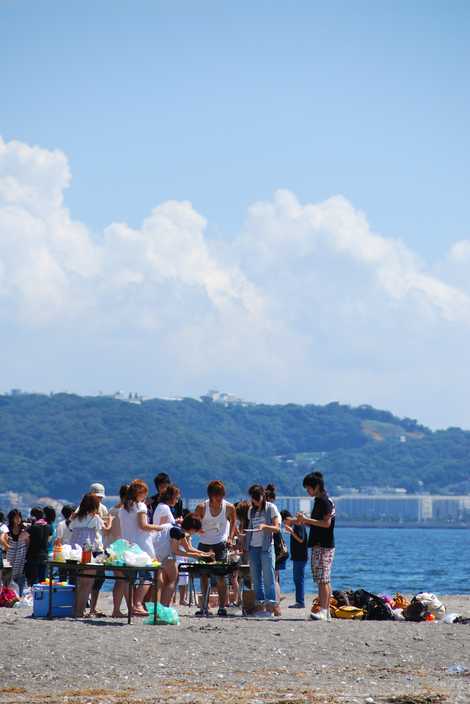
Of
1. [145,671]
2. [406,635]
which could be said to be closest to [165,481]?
[406,635]

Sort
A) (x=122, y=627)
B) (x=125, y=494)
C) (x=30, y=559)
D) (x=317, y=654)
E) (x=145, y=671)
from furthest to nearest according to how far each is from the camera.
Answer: (x=30, y=559) → (x=125, y=494) → (x=122, y=627) → (x=317, y=654) → (x=145, y=671)

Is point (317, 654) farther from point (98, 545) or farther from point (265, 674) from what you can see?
point (98, 545)

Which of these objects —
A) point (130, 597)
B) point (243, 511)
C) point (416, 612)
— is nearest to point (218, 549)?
point (130, 597)

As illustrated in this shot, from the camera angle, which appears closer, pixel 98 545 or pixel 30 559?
pixel 98 545

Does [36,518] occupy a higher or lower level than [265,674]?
higher

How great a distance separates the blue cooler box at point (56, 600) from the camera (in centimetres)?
1478

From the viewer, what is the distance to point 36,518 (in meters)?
18.0

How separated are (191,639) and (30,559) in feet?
17.2

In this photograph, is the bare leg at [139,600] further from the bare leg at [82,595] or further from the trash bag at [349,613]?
the trash bag at [349,613]

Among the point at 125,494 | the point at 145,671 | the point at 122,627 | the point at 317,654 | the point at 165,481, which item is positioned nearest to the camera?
the point at 145,671

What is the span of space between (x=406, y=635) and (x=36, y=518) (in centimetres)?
616

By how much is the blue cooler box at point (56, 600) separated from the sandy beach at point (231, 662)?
315 millimetres

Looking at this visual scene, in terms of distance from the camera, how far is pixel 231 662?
39.5 ft

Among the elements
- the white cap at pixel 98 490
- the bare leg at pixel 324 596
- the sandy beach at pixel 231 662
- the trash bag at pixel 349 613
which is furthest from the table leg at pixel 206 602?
the white cap at pixel 98 490
